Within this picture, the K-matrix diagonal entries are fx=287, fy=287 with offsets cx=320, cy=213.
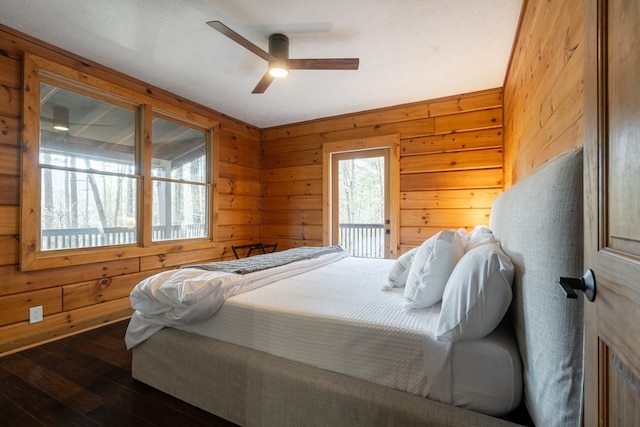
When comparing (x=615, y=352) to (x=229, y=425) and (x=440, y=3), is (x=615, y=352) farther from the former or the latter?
(x=440, y=3)

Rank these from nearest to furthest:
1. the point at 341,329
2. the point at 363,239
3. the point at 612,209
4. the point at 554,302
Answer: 1. the point at 612,209
2. the point at 554,302
3. the point at 341,329
4. the point at 363,239

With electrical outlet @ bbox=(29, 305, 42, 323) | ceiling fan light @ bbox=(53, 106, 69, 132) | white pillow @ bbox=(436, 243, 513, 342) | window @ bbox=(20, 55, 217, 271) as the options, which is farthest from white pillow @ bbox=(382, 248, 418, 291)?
ceiling fan light @ bbox=(53, 106, 69, 132)

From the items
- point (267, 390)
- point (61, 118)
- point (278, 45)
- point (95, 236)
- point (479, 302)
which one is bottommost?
point (267, 390)

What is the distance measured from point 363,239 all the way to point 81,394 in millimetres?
3234

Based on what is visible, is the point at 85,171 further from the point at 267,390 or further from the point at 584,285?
the point at 584,285

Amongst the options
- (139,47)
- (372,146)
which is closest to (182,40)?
(139,47)

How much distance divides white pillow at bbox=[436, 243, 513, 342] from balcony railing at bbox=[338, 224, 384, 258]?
2862 mm

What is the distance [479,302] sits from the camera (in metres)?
1.04

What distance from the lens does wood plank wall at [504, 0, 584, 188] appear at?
1.15 metres

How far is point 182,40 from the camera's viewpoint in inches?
94.2

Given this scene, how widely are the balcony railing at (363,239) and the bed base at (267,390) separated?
2.76 meters

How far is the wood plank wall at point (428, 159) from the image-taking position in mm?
3365

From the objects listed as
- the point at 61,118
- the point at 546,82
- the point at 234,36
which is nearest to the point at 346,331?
the point at 546,82

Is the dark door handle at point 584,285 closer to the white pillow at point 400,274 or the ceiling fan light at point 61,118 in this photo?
the white pillow at point 400,274
